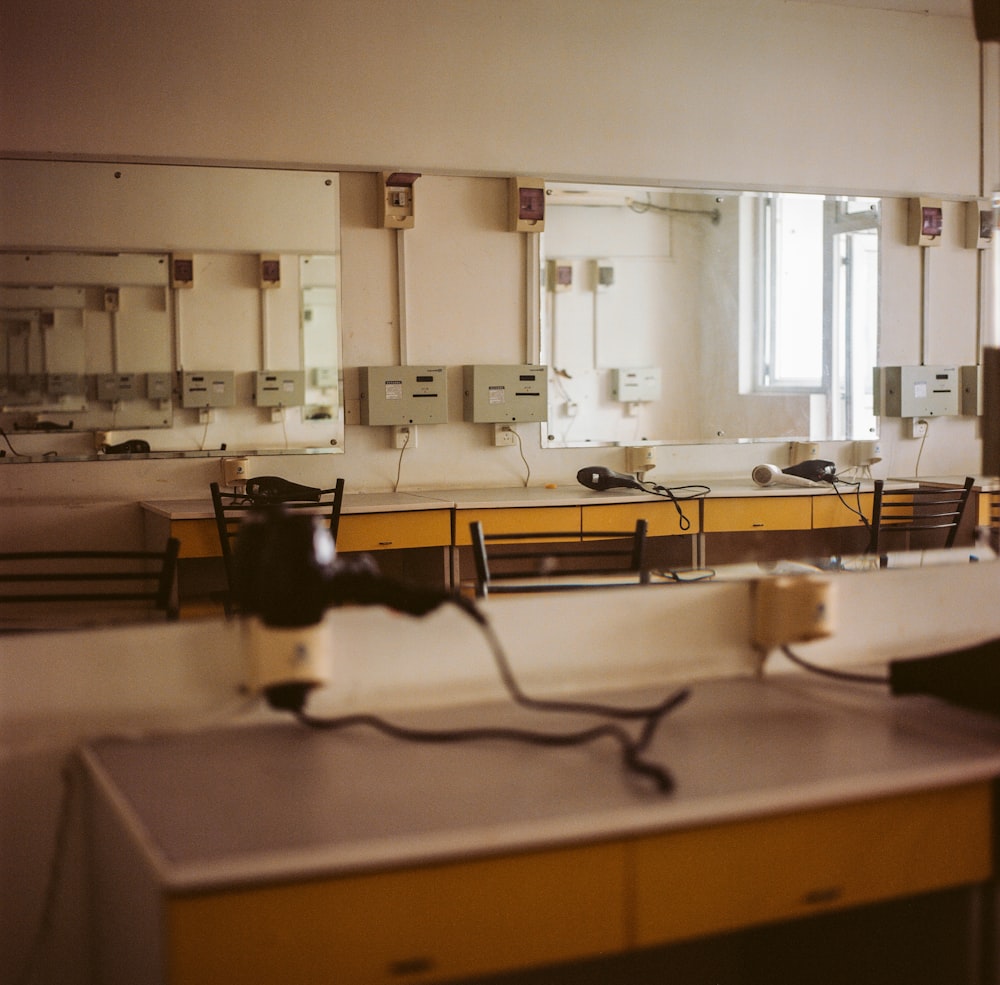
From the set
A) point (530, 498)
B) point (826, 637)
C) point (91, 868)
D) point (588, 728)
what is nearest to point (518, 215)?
point (530, 498)

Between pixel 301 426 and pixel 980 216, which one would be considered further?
pixel 301 426

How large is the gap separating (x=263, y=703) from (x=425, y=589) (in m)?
0.24

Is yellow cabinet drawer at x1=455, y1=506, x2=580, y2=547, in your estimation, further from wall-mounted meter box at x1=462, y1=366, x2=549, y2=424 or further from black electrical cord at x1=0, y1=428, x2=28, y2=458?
black electrical cord at x1=0, y1=428, x2=28, y2=458

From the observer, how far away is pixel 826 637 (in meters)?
1.64

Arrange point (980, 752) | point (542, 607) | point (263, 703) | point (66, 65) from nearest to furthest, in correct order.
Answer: point (980, 752) < point (263, 703) < point (542, 607) < point (66, 65)

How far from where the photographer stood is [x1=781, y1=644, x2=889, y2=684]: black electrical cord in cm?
157

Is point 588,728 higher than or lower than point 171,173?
lower

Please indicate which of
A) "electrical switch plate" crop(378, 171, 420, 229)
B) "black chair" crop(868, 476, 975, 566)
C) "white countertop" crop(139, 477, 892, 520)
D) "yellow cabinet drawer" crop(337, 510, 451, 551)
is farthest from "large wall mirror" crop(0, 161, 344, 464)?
"black chair" crop(868, 476, 975, 566)

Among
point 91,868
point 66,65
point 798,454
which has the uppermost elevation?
A: point 66,65

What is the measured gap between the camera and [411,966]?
3.36 ft

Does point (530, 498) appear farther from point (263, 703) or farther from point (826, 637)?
point (263, 703)

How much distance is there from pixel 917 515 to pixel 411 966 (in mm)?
1721

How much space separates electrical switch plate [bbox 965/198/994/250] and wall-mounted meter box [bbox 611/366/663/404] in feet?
2.96

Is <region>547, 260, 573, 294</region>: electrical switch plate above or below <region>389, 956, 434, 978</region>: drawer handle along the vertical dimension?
above
